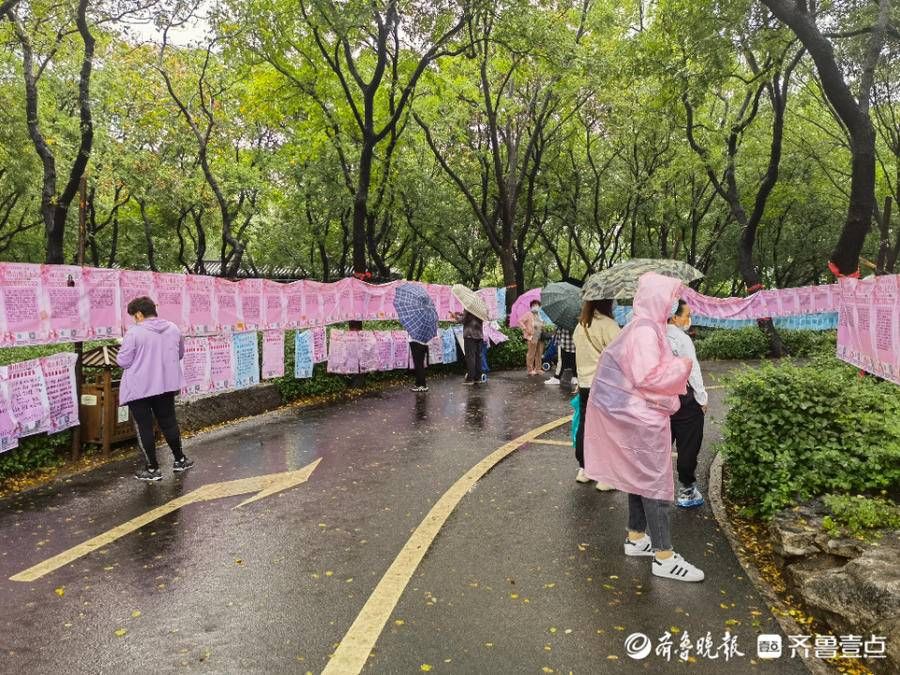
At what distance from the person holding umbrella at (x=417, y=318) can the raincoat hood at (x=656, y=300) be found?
297 inches

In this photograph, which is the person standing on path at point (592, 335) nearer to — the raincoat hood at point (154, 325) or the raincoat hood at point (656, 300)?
the raincoat hood at point (656, 300)

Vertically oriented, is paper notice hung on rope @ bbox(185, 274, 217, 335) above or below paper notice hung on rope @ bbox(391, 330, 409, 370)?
above

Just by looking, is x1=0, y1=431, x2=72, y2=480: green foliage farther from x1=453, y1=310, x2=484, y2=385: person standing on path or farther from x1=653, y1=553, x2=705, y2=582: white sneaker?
x1=453, y1=310, x2=484, y2=385: person standing on path

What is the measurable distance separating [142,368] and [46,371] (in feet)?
4.05

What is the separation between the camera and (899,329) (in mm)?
5125

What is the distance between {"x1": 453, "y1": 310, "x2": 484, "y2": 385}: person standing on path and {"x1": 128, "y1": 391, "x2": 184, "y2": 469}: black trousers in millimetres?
6957

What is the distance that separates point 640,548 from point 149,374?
4.90 m

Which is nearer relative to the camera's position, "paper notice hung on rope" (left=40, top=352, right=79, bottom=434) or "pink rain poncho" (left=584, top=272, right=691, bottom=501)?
"pink rain poncho" (left=584, top=272, right=691, bottom=501)

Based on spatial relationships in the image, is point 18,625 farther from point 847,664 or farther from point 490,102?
point 490,102

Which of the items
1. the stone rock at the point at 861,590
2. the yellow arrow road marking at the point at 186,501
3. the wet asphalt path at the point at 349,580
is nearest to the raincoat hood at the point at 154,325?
the wet asphalt path at the point at 349,580

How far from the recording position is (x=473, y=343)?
42.2 ft

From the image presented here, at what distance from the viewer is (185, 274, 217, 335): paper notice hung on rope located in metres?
8.45

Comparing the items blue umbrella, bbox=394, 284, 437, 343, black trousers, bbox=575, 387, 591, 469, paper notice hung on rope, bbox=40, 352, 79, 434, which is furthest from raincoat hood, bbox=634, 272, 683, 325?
blue umbrella, bbox=394, 284, 437, 343

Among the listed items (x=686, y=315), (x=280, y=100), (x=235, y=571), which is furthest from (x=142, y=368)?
(x=280, y=100)
